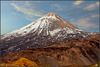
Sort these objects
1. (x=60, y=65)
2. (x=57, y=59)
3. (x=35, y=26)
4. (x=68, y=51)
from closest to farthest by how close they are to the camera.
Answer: (x=60, y=65), (x=57, y=59), (x=68, y=51), (x=35, y=26)

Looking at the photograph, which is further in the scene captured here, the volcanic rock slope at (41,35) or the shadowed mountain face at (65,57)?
the volcanic rock slope at (41,35)

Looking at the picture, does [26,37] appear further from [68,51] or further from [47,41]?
[68,51]

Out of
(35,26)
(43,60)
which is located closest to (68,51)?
(43,60)

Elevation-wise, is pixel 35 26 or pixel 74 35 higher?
pixel 35 26

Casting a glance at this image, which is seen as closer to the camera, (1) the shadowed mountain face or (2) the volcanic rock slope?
(1) the shadowed mountain face

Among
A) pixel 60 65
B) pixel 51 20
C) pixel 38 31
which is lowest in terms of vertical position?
pixel 60 65

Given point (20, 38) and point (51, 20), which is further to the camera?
point (51, 20)

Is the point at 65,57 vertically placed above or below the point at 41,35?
below

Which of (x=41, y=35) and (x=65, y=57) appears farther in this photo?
(x=41, y=35)
